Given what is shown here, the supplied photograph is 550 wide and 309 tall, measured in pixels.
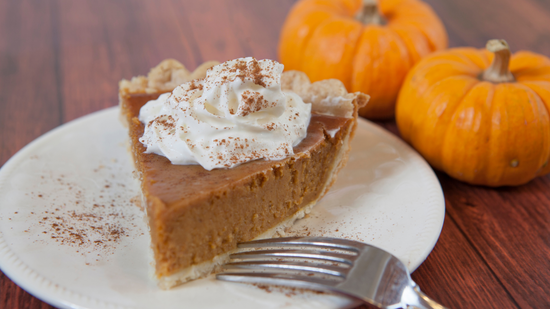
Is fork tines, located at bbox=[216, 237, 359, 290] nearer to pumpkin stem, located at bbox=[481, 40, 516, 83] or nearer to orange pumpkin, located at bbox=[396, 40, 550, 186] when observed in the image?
orange pumpkin, located at bbox=[396, 40, 550, 186]

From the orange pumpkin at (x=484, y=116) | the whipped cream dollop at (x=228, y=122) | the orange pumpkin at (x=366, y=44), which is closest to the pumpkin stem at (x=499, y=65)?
the orange pumpkin at (x=484, y=116)

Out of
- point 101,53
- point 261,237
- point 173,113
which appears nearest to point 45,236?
point 173,113

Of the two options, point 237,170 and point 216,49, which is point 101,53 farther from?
point 237,170

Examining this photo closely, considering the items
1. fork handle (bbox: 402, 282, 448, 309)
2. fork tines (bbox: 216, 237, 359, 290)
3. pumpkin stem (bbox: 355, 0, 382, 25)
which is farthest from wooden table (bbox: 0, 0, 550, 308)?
pumpkin stem (bbox: 355, 0, 382, 25)

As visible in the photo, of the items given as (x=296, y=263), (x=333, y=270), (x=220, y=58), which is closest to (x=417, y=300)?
(x=333, y=270)

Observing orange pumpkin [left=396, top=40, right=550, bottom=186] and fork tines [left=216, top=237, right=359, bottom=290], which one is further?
orange pumpkin [left=396, top=40, right=550, bottom=186]

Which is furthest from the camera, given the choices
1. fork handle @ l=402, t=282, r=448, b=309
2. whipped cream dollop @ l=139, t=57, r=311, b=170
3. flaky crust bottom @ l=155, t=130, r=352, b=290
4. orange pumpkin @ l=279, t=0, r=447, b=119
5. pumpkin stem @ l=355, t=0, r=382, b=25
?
pumpkin stem @ l=355, t=0, r=382, b=25

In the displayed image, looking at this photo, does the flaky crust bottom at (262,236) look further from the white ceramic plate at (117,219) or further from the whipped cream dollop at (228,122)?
the whipped cream dollop at (228,122)
